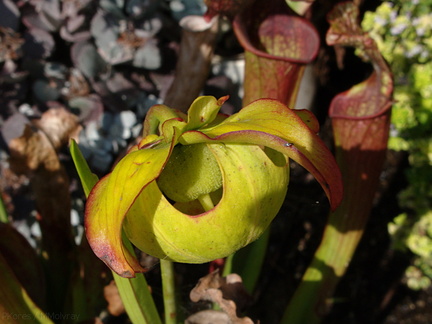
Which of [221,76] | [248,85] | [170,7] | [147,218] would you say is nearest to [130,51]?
[170,7]

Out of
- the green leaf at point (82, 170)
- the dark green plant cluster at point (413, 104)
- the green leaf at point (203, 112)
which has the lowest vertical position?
the dark green plant cluster at point (413, 104)

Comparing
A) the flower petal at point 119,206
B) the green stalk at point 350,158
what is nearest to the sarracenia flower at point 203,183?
the flower petal at point 119,206

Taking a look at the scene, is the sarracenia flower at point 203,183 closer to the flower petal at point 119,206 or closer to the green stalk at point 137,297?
the flower petal at point 119,206

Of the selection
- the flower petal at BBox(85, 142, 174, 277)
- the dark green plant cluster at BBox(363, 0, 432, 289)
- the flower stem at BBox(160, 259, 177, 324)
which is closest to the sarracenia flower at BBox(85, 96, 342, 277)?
the flower petal at BBox(85, 142, 174, 277)

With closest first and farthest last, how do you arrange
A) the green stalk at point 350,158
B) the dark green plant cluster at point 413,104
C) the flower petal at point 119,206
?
the flower petal at point 119,206
the green stalk at point 350,158
the dark green plant cluster at point 413,104

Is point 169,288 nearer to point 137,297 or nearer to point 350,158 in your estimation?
point 137,297

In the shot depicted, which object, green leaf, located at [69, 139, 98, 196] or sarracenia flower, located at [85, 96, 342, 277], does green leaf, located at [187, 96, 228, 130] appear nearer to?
sarracenia flower, located at [85, 96, 342, 277]
